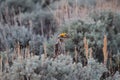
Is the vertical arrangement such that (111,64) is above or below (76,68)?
below

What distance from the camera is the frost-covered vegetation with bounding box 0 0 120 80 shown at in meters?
3.05

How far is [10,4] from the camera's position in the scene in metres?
7.45

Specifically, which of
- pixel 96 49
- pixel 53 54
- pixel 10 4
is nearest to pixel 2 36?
pixel 53 54

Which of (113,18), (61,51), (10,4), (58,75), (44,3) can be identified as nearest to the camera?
(58,75)

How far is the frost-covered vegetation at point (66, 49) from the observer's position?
305 centimetres

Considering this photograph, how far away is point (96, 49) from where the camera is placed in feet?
14.2

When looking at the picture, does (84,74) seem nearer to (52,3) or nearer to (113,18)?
(113,18)

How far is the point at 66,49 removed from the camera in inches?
171

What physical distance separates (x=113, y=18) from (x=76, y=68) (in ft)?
7.76

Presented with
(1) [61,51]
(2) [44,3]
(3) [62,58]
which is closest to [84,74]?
(3) [62,58]

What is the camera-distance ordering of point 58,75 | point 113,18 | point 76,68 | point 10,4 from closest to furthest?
1. point 58,75
2. point 76,68
3. point 113,18
4. point 10,4

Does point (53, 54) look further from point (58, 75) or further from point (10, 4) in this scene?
point (10, 4)

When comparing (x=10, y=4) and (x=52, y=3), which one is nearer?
(x=10, y=4)

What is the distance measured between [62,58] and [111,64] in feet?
2.96
